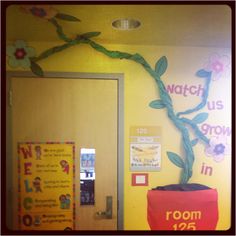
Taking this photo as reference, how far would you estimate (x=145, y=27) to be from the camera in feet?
4.64

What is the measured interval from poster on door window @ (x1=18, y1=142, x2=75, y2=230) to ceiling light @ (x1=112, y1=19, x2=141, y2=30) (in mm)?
770

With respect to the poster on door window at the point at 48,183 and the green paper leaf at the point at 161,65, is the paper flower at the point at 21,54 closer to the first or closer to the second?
the poster on door window at the point at 48,183

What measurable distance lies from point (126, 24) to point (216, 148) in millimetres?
967

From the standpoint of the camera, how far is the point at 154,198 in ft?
5.32

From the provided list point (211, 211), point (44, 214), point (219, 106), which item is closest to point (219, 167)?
point (211, 211)

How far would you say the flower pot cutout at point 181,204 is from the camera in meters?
1.53

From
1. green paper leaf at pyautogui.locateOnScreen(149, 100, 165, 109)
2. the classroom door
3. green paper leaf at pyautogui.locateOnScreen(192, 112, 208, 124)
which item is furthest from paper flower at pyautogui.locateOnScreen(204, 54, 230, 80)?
the classroom door

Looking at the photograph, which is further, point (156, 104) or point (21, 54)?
point (156, 104)

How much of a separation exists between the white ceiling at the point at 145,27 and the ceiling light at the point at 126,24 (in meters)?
0.03

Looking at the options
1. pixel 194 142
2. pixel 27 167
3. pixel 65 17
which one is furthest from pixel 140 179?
Result: pixel 65 17

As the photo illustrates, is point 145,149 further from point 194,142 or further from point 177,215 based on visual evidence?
point 177,215

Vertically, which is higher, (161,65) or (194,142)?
(161,65)

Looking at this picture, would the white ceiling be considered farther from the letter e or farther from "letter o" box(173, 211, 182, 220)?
"letter o" box(173, 211, 182, 220)

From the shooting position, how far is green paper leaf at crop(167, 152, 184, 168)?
5.35 ft
